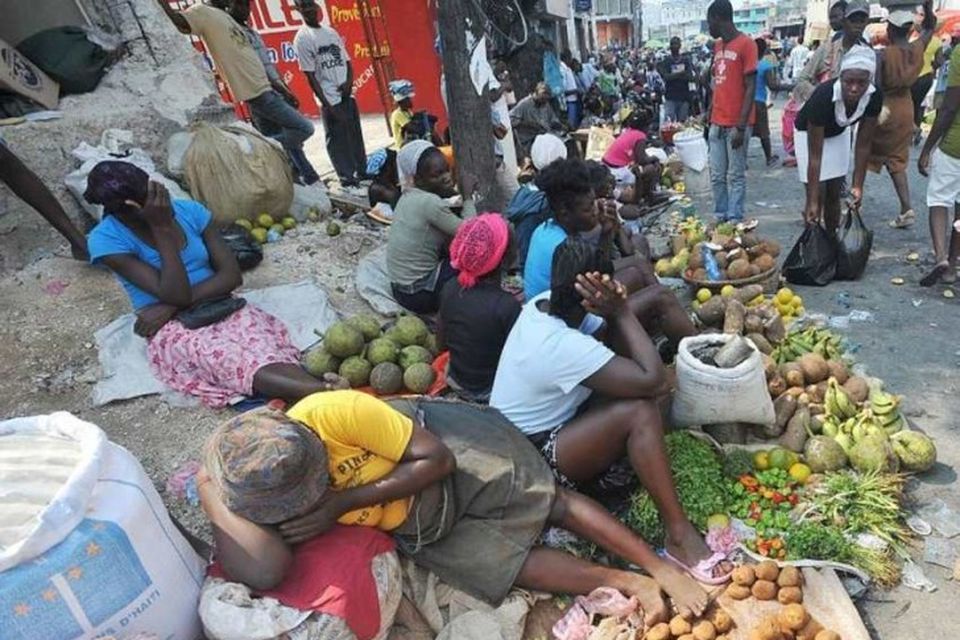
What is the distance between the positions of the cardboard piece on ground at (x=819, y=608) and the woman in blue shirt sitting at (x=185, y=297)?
2190 mm

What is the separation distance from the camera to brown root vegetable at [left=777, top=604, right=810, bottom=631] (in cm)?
209

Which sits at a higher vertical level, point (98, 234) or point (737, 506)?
point (98, 234)

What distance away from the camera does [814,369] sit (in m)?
3.15

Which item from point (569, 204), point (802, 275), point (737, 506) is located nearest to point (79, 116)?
point (569, 204)

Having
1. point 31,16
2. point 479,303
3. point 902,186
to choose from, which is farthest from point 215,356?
point 902,186

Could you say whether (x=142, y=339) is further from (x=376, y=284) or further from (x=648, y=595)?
(x=648, y=595)

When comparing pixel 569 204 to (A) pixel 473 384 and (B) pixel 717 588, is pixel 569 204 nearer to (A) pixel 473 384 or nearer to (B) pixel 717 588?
(A) pixel 473 384


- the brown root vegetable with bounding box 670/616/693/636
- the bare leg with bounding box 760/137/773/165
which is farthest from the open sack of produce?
the bare leg with bounding box 760/137/773/165

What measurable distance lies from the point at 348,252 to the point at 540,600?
133 inches

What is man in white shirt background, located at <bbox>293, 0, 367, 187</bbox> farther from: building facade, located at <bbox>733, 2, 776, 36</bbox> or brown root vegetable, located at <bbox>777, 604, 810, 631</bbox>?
building facade, located at <bbox>733, 2, 776, 36</bbox>

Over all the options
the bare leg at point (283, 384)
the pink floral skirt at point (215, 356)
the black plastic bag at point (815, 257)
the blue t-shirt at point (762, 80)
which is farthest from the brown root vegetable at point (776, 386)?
the blue t-shirt at point (762, 80)

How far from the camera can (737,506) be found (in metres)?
2.63

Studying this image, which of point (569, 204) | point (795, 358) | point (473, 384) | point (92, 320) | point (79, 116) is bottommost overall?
point (795, 358)

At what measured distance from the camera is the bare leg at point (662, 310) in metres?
3.26
